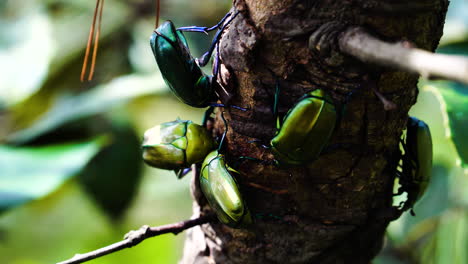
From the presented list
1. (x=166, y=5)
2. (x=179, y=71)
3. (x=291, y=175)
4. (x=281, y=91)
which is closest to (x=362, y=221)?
(x=291, y=175)

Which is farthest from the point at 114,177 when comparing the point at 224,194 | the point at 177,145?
the point at 224,194

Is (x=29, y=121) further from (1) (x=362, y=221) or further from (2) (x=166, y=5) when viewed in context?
(1) (x=362, y=221)

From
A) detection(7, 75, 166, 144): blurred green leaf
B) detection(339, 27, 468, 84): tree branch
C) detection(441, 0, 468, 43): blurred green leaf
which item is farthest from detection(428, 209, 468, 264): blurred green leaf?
detection(339, 27, 468, 84): tree branch

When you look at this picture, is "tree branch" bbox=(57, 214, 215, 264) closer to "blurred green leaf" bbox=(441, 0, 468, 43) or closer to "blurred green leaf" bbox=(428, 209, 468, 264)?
"blurred green leaf" bbox=(428, 209, 468, 264)

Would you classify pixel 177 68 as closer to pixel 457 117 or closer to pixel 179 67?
pixel 179 67

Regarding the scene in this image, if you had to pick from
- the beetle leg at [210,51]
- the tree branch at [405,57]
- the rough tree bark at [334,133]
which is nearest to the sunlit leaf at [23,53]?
the beetle leg at [210,51]

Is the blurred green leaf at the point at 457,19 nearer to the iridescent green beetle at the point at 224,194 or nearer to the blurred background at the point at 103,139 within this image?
the blurred background at the point at 103,139
